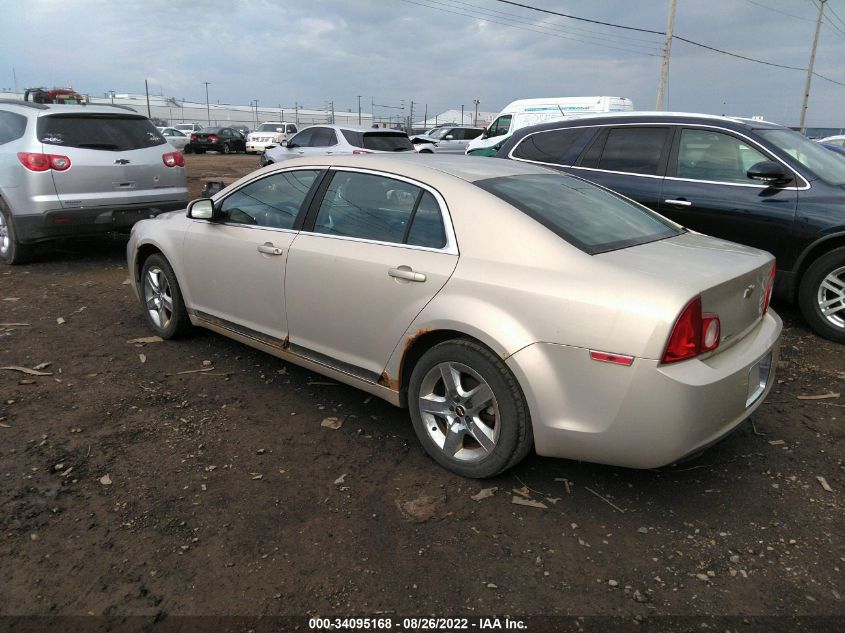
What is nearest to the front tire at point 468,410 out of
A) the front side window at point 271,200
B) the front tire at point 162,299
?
the front side window at point 271,200

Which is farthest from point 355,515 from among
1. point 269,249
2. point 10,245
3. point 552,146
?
point 10,245

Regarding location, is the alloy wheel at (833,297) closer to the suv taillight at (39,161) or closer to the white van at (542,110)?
the suv taillight at (39,161)

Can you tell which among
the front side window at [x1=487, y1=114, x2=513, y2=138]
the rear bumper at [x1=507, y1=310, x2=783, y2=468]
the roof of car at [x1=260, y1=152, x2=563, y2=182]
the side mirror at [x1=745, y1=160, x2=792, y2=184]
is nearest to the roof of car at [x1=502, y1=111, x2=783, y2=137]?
the side mirror at [x1=745, y1=160, x2=792, y2=184]

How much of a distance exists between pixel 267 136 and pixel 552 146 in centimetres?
2927

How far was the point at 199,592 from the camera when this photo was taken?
2297mm

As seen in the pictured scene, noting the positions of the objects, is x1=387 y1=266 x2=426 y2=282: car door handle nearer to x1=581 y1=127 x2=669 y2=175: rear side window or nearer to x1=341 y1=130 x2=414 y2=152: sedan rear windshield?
x1=581 y1=127 x2=669 y2=175: rear side window

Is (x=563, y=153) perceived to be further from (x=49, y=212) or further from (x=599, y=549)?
(x=49, y=212)

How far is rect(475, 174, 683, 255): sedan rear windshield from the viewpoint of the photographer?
9.70 feet

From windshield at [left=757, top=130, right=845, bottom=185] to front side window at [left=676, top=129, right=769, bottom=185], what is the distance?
0.23 metres

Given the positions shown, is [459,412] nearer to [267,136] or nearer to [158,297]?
[158,297]

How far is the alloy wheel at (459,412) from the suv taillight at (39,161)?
5.77 m

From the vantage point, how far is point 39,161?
6.64m

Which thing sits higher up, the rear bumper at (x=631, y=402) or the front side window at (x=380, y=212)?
the front side window at (x=380, y=212)

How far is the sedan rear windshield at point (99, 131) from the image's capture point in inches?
269
